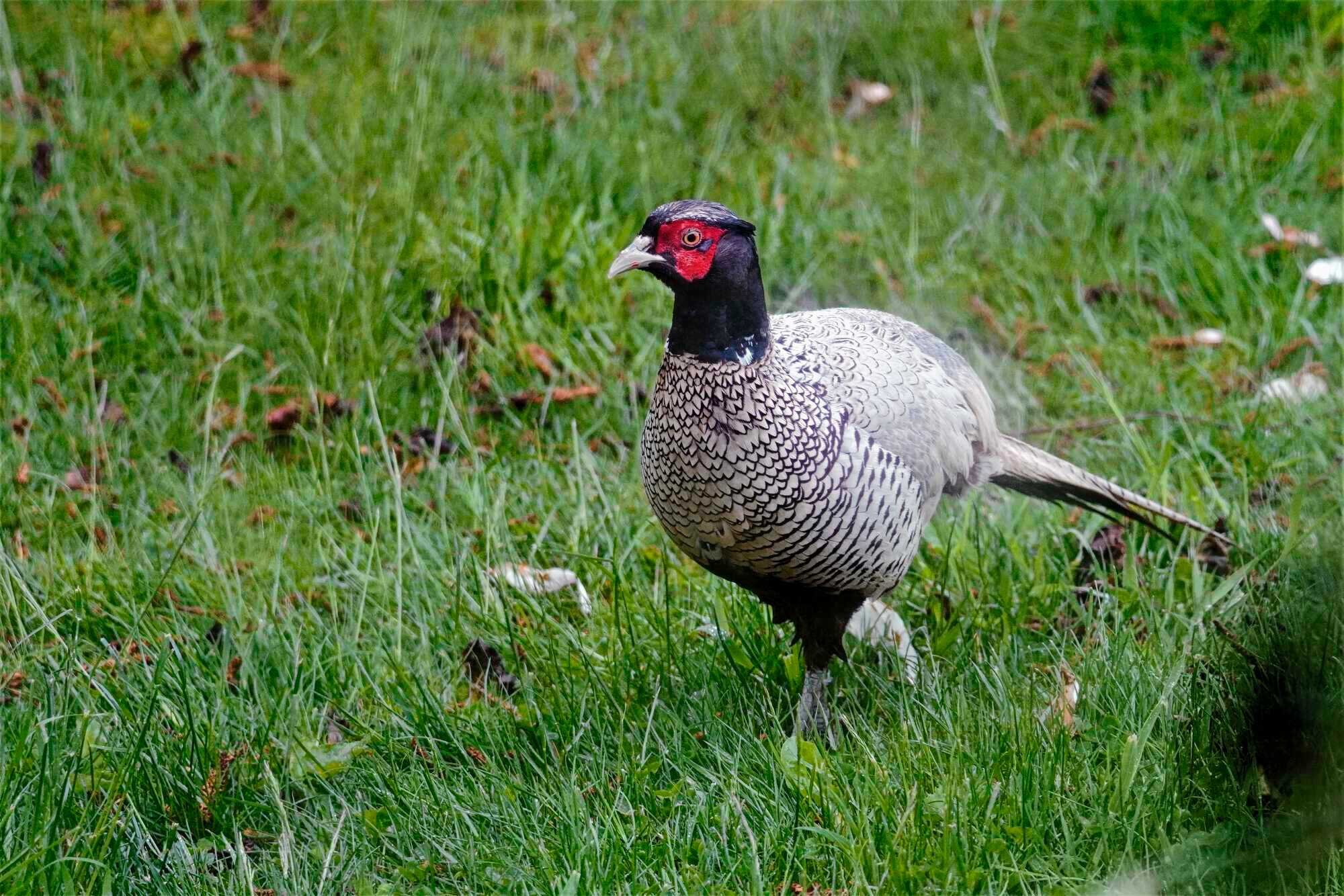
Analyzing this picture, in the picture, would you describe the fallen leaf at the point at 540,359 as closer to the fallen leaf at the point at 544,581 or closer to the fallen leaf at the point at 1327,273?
the fallen leaf at the point at 544,581

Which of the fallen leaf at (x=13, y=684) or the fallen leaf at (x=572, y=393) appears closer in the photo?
the fallen leaf at (x=13, y=684)

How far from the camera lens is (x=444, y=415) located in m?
4.73

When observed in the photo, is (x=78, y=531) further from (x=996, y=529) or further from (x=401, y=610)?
(x=996, y=529)

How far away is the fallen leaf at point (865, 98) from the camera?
6.35 meters

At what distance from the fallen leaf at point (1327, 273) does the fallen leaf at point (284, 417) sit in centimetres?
358

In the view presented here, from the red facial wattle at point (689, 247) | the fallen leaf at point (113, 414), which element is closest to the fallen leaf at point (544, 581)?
the red facial wattle at point (689, 247)

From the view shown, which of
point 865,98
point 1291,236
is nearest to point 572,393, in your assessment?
point 865,98

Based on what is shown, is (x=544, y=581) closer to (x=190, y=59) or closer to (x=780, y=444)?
(x=780, y=444)

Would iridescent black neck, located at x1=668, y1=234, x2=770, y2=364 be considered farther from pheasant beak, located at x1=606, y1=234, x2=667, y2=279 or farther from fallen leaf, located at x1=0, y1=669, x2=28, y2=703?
fallen leaf, located at x1=0, y1=669, x2=28, y2=703

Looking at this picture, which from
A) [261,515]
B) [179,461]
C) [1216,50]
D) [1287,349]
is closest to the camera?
[261,515]

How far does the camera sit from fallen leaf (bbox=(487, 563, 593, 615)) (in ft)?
12.8

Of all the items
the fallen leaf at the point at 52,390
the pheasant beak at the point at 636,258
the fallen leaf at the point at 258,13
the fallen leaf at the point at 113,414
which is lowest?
the fallen leaf at the point at 113,414

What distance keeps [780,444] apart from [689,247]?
1.56 ft

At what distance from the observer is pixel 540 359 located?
4883 millimetres
